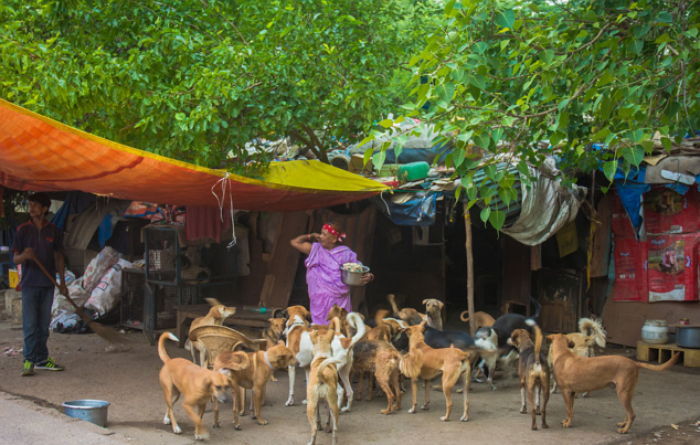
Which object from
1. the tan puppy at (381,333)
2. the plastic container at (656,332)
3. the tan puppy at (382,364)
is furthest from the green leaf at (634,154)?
the plastic container at (656,332)

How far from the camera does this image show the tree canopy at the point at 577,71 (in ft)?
15.1

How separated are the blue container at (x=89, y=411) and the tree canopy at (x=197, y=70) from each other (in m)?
2.62

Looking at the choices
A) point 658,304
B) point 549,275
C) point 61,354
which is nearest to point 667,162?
point 658,304

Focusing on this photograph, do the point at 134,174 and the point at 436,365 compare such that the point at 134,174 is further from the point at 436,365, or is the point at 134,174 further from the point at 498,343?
the point at 498,343

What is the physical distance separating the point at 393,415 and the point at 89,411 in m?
2.54

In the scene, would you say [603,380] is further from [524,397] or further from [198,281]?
[198,281]

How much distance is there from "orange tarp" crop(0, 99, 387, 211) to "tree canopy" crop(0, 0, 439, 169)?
472 millimetres

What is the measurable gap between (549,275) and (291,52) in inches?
208

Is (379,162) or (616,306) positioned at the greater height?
(379,162)

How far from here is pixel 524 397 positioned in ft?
20.1

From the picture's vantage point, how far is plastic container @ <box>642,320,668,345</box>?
27.0 feet

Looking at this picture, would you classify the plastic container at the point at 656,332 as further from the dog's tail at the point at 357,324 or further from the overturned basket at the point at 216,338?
the overturned basket at the point at 216,338

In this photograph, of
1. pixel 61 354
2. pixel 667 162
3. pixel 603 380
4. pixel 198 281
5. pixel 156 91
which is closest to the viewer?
pixel 603 380

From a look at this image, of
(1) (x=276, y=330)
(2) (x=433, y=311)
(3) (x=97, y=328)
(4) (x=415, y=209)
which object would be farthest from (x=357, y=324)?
(3) (x=97, y=328)
